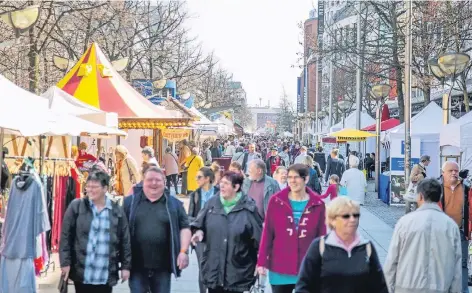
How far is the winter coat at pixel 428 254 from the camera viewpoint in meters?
5.69

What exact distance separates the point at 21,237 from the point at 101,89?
1135cm

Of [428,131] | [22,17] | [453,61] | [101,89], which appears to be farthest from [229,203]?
[428,131]

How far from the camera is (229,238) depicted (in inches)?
256

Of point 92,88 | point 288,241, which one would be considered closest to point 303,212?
point 288,241

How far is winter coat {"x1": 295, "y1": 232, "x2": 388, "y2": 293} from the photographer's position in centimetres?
445

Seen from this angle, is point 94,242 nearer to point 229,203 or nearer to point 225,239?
point 225,239

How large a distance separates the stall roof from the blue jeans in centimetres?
1161

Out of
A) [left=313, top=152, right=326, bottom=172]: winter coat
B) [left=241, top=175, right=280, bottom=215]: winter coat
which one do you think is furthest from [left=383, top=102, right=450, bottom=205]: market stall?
[left=241, top=175, right=280, bottom=215]: winter coat

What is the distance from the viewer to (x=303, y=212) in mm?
6656

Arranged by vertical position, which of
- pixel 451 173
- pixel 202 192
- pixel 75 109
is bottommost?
pixel 202 192

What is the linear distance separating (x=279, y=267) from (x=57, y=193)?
17.3 feet

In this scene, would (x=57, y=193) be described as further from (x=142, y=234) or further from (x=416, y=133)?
(x=416, y=133)

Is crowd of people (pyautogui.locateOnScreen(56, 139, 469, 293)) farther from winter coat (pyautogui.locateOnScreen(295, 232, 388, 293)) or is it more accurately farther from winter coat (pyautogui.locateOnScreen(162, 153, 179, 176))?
winter coat (pyautogui.locateOnScreen(162, 153, 179, 176))

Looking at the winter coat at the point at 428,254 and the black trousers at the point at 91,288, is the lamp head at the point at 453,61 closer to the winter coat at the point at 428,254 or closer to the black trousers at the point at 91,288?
the winter coat at the point at 428,254
